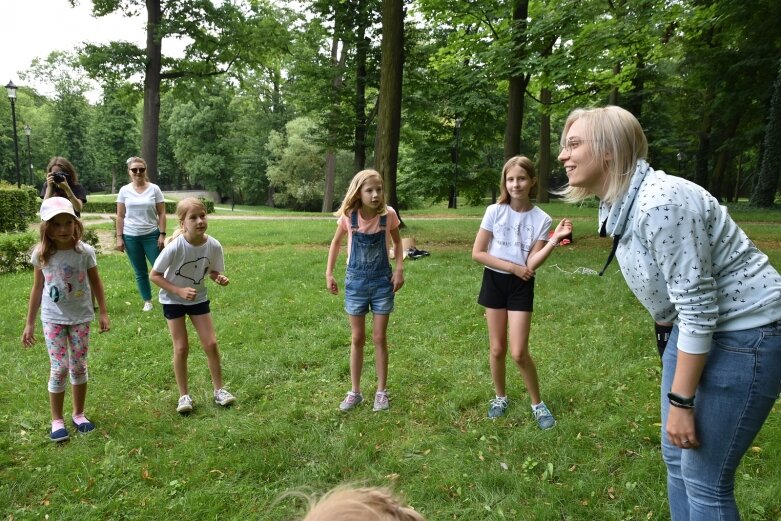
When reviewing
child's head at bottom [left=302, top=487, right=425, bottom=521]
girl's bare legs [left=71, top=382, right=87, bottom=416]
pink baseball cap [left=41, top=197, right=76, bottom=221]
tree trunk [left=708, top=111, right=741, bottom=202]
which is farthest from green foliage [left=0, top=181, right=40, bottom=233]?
tree trunk [left=708, top=111, right=741, bottom=202]

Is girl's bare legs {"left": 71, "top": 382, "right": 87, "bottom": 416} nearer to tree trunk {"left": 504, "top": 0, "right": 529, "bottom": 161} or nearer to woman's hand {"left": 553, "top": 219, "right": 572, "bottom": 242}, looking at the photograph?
woman's hand {"left": 553, "top": 219, "right": 572, "bottom": 242}

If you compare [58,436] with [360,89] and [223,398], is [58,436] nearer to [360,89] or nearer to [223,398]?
[223,398]

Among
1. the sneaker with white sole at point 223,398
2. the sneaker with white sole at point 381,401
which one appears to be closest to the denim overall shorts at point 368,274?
the sneaker with white sole at point 381,401

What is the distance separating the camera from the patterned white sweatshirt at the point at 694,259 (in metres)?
1.58

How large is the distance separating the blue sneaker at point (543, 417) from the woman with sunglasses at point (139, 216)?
5123 mm

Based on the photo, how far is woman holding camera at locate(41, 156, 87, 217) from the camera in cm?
551

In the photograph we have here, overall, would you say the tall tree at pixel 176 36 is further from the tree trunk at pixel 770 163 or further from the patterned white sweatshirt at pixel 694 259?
the tree trunk at pixel 770 163

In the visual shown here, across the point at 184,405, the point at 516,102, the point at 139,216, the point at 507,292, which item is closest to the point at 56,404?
the point at 184,405

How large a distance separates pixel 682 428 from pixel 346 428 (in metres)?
2.60

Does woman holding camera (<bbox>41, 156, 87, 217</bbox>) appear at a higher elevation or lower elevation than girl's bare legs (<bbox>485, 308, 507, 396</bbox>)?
higher

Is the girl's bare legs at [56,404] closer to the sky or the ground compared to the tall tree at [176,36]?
closer to the ground

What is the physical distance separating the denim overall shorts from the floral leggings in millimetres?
1992

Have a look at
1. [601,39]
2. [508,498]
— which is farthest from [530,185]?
[601,39]

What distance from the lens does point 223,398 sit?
427 cm
